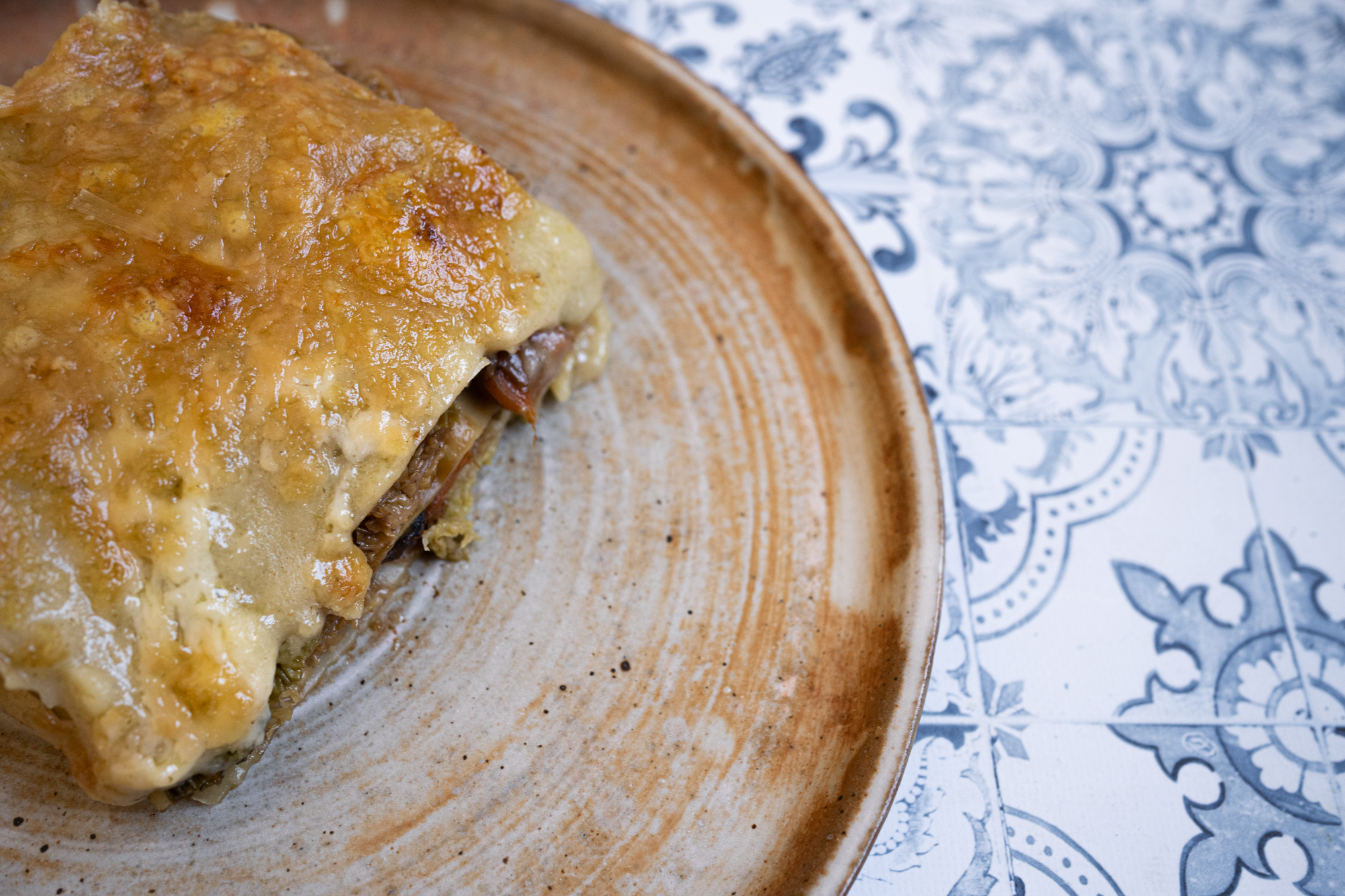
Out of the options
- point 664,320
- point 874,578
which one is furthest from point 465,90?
point 874,578

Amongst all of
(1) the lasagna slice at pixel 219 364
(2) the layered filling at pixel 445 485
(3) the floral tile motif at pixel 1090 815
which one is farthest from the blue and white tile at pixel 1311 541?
(1) the lasagna slice at pixel 219 364

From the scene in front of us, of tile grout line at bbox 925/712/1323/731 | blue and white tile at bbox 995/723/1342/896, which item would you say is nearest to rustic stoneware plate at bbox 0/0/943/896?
tile grout line at bbox 925/712/1323/731

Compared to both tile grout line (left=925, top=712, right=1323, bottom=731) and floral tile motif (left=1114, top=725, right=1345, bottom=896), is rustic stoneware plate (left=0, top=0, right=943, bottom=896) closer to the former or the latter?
tile grout line (left=925, top=712, right=1323, bottom=731)

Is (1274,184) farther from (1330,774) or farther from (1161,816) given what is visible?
(1161,816)

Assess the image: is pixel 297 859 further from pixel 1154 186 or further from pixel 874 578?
pixel 1154 186

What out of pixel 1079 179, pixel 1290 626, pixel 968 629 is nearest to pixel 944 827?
pixel 968 629
